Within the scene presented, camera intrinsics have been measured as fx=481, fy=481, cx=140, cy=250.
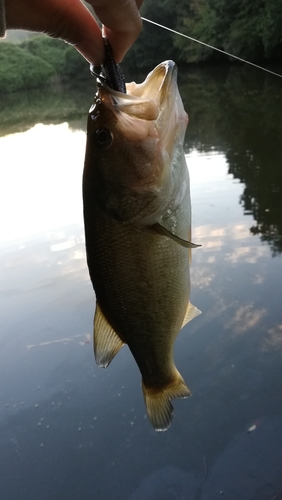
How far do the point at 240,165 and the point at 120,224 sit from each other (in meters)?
10.3

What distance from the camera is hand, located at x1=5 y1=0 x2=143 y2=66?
5.37 feet

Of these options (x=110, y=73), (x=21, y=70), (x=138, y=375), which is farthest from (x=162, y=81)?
(x=21, y=70)

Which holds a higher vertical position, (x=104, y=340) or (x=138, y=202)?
(x=138, y=202)

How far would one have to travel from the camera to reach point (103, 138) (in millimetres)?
1685

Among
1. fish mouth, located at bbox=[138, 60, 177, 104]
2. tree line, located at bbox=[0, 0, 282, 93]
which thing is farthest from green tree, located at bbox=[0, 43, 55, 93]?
fish mouth, located at bbox=[138, 60, 177, 104]

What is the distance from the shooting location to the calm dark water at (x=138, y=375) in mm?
3947

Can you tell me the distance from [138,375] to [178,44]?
42.2 metres

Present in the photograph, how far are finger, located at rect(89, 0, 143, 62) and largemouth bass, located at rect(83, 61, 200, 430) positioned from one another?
0.49ft

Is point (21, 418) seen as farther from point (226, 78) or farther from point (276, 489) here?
point (226, 78)

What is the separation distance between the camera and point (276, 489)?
365cm

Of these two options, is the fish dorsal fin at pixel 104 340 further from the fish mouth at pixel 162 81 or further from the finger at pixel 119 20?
the finger at pixel 119 20

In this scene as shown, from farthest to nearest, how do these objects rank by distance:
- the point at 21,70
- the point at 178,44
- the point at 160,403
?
the point at 21,70
the point at 178,44
the point at 160,403

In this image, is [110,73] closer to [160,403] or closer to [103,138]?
[103,138]

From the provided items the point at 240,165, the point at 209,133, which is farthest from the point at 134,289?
the point at 209,133
